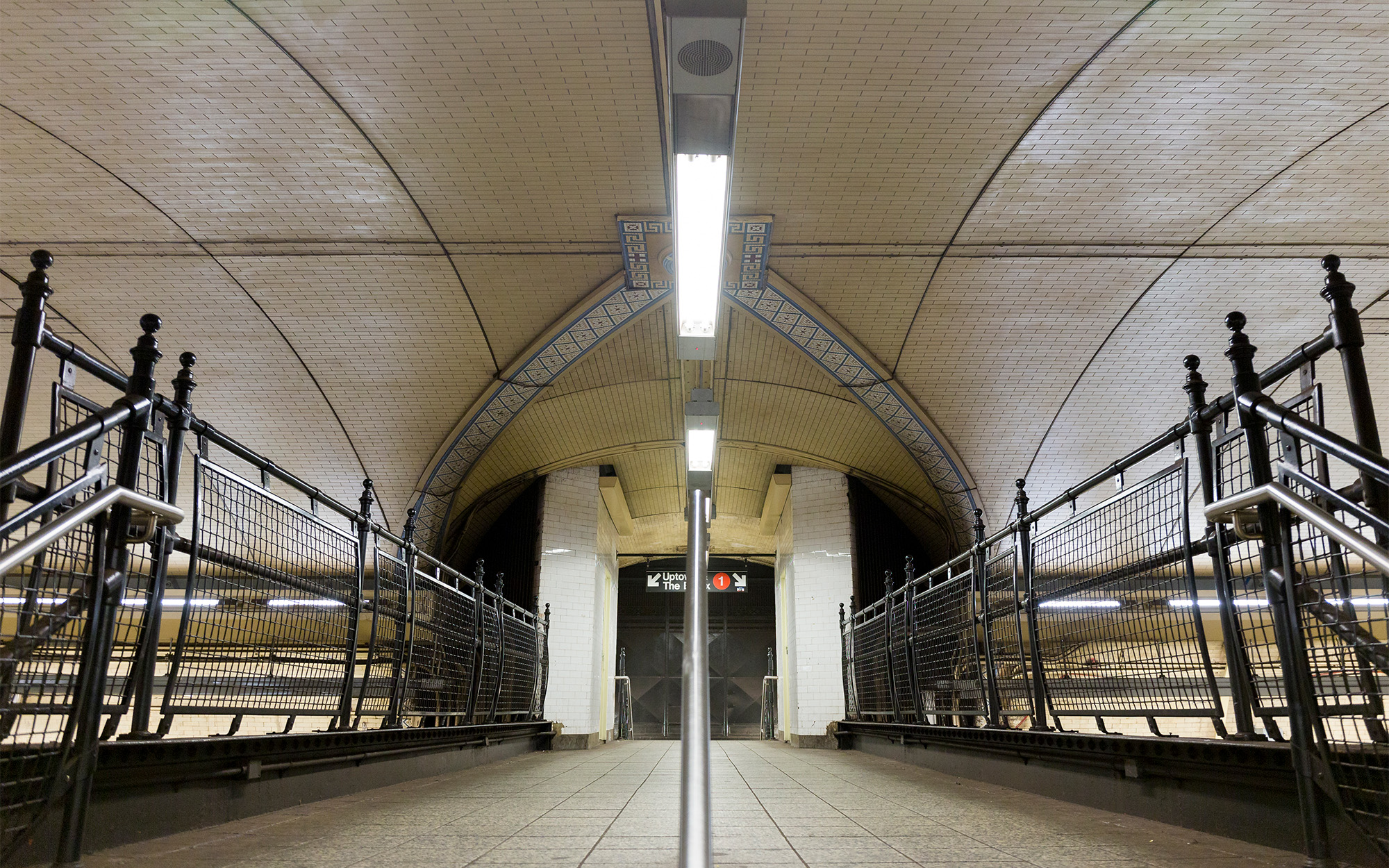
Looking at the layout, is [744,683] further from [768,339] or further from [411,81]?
[411,81]

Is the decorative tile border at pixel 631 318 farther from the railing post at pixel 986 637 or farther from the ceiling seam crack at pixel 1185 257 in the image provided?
the railing post at pixel 986 637

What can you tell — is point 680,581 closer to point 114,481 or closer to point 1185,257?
point 1185,257

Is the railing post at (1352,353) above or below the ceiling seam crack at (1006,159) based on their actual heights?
below

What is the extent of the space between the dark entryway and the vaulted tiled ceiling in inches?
405

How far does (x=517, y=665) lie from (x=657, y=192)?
196 inches

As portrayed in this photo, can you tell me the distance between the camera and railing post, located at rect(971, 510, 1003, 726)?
4531 mm

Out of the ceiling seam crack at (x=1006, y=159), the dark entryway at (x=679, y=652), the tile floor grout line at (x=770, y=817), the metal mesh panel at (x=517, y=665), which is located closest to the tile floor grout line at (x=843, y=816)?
the tile floor grout line at (x=770, y=817)

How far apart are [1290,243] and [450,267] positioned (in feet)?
26.5

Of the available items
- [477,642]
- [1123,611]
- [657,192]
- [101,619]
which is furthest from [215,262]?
[1123,611]

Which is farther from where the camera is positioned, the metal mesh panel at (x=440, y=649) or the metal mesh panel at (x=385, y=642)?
the metal mesh panel at (x=440, y=649)

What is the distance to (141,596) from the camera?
297 cm

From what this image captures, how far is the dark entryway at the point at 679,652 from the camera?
19359 mm

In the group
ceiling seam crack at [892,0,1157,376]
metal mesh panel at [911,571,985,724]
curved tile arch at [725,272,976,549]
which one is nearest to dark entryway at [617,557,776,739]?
curved tile arch at [725,272,976,549]

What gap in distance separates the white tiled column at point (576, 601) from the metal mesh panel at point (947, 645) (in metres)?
6.78
